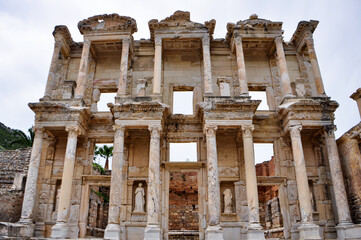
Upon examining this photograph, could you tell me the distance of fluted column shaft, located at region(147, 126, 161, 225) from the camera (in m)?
11.6

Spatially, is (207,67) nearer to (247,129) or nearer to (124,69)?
(247,129)

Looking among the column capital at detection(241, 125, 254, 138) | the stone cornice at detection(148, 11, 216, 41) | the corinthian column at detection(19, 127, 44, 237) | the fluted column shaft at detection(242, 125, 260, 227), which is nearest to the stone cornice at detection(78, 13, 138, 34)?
the stone cornice at detection(148, 11, 216, 41)

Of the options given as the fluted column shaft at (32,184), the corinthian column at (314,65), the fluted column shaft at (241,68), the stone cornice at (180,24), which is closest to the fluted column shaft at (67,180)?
the fluted column shaft at (32,184)

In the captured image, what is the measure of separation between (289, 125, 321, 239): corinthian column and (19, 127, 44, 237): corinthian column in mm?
10321

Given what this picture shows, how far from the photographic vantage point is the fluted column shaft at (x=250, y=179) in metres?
11.5

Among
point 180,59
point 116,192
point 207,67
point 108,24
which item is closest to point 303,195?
point 207,67

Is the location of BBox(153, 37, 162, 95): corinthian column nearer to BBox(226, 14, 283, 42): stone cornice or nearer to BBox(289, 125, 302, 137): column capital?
BBox(226, 14, 283, 42): stone cornice

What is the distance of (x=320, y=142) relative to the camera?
46.4ft

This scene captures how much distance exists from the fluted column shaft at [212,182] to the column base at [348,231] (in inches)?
185

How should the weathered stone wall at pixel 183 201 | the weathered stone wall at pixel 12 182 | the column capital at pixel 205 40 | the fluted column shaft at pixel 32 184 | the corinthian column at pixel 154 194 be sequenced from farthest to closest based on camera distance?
the weathered stone wall at pixel 183 201
the column capital at pixel 205 40
the weathered stone wall at pixel 12 182
the fluted column shaft at pixel 32 184
the corinthian column at pixel 154 194

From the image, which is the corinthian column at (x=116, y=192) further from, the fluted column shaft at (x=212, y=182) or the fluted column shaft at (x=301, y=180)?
the fluted column shaft at (x=301, y=180)

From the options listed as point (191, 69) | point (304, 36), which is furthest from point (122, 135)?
point (304, 36)

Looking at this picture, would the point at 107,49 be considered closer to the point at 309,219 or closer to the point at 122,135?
the point at 122,135

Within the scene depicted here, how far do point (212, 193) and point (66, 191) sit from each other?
5700mm
